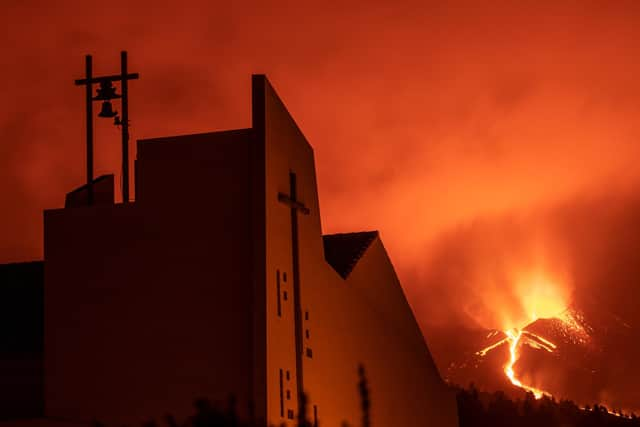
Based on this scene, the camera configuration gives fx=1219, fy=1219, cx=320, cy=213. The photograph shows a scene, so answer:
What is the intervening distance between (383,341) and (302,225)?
17.3ft

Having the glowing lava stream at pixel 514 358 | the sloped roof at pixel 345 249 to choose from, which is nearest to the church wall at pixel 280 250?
the sloped roof at pixel 345 249

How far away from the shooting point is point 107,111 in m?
18.5

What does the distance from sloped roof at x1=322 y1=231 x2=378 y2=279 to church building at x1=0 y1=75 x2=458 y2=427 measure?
427cm

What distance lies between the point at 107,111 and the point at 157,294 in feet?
13.2

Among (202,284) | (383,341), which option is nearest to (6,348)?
(202,284)

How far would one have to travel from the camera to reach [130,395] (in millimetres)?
15492

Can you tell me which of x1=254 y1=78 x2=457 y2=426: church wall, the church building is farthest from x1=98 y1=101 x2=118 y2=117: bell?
x1=254 y1=78 x2=457 y2=426: church wall

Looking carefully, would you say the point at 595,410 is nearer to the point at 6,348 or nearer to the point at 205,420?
the point at 6,348

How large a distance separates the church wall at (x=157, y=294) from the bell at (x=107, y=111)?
2465mm

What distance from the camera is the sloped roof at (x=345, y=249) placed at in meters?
21.8

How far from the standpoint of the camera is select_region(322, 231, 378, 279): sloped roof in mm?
21797

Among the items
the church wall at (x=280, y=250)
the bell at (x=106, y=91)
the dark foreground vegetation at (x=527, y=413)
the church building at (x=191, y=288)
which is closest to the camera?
the church wall at (x=280, y=250)

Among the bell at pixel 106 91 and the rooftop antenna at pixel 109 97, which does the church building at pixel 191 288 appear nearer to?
the rooftop antenna at pixel 109 97

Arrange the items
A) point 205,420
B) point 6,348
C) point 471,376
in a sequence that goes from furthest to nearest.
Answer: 1. point 471,376
2. point 6,348
3. point 205,420
